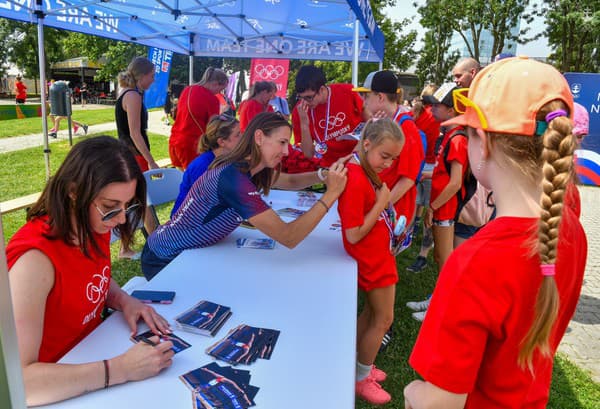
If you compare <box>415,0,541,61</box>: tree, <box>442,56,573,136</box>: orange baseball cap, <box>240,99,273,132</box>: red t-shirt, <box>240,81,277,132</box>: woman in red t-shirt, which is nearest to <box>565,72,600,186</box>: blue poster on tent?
<box>240,81,277,132</box>: woman in red t-shirt

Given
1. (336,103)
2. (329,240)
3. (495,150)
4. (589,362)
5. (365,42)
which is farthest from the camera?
(365,42)

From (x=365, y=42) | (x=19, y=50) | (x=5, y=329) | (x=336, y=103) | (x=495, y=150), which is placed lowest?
(x=5, y=329)

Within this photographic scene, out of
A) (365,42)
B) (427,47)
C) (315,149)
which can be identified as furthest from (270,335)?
(427,47)

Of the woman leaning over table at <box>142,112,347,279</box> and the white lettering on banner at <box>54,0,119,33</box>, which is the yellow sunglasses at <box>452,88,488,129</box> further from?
the white lettering on banner at <box>54,0,119,33</box>

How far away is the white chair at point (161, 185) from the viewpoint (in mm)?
3330

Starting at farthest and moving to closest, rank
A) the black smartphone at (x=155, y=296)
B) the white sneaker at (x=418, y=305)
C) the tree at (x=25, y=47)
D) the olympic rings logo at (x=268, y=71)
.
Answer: the tree at (x=25, y=47) → the olympic rings logo at (x=268, y=71) → the white sneaker at (x=418, y=305) → the black smartphone at (x=155, y=296)

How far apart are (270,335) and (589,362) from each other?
2.62 metres

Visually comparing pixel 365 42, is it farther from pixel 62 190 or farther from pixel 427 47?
pixel 427 47

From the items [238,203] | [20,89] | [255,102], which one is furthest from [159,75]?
[20,89]

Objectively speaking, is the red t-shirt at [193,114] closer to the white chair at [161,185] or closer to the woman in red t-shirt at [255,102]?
the woman in red t-shirt at [255,102]

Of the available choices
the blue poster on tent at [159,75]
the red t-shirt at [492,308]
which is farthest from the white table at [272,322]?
the blue poster on tent at [159,75]

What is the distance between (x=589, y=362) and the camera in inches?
116

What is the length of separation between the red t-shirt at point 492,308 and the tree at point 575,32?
67.0 ft

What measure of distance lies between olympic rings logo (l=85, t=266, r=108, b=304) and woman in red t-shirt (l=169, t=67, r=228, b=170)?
3127 millimetres
